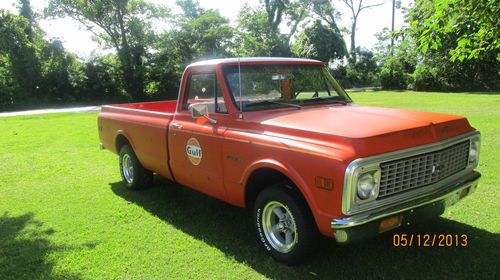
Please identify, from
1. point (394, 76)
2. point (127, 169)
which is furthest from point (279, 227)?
point (394, 76)

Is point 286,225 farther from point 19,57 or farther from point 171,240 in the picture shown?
point 19,57

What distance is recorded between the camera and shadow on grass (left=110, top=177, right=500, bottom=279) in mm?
3549

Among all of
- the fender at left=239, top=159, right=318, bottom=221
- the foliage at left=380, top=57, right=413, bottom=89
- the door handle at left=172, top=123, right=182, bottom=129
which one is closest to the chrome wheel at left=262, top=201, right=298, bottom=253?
the fender at left=239, top=159, right=318, bottom=221

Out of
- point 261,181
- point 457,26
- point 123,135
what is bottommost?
point 261,181

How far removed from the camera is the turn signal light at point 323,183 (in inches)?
122

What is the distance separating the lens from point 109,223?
507 centimetres

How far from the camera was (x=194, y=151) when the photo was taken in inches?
182

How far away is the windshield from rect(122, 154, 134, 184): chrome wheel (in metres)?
2.76

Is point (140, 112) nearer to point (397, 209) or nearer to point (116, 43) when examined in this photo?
point (397, 209)

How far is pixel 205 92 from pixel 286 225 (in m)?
1.88

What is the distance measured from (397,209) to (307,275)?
99cm

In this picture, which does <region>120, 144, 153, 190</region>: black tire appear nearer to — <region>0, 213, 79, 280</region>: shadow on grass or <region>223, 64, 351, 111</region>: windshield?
<region>0, 213, 79, 280</region>: shadow on grass

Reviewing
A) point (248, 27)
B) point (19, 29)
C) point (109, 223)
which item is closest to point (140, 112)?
point (109, 223)

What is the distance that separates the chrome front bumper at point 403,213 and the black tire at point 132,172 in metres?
3.86
